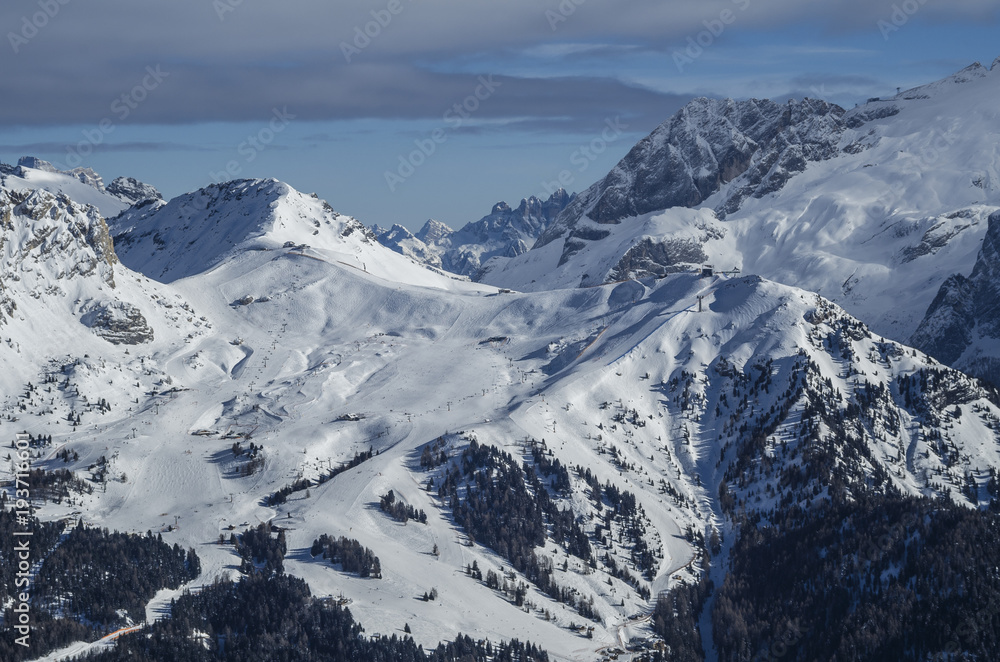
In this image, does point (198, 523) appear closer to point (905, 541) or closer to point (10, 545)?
point (10, 545)

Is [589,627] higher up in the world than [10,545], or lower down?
lower down

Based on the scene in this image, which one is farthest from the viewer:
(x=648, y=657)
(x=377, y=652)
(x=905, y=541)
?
(x=905, y=541)

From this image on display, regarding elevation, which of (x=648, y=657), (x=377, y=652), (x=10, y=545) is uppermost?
(x=10, y=545)

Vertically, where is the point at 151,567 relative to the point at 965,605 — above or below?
above

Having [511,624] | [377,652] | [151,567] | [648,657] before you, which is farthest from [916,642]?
[151,567]

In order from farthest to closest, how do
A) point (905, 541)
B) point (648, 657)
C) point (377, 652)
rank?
point (905, 541)
point (648, 657)
point (377, 652)

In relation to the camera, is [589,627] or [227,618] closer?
[227,618]

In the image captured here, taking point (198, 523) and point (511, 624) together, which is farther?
point (198, 523)

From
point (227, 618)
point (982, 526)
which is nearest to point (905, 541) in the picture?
point (982, 526)

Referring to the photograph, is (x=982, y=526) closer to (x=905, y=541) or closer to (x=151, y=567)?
(x=905, y=541)
